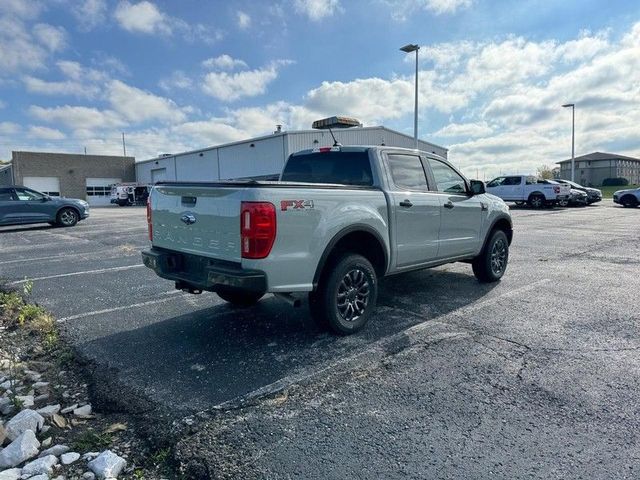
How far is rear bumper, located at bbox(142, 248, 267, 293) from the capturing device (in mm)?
3738

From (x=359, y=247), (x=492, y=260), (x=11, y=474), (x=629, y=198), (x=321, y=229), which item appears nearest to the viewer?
(x=11, y=474)

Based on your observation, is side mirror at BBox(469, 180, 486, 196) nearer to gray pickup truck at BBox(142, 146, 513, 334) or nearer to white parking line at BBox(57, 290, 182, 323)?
gray pickup truck at BBox(142, 146, 513, 334)

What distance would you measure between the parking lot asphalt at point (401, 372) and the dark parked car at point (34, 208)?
36.6ft

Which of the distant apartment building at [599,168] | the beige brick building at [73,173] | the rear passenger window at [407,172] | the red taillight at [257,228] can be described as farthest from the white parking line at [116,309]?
the distant apartment building at [599,168]

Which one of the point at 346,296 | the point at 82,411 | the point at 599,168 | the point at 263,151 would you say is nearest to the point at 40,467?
the point at 82,411

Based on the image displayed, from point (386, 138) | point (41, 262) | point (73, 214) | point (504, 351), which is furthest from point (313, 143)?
point (504, 351)

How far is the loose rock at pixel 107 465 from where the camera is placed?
2467 mm

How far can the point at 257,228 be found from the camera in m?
3.72

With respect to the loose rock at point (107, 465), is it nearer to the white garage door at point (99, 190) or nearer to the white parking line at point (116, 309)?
the white parking line at point (116, 309)

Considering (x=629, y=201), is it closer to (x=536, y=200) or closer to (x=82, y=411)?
(x=536, y=200)

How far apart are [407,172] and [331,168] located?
0.92 meters

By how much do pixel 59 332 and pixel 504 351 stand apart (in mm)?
4514

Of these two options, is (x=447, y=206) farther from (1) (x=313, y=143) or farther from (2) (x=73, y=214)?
(1) (x=313, y=143)

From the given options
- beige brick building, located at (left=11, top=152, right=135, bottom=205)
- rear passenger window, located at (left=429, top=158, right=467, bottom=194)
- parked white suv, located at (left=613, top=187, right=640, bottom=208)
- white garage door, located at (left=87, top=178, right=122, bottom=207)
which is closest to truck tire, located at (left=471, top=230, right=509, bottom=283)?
rear passenger window, located at (left=429, top=158, right=467, bottom=194)
